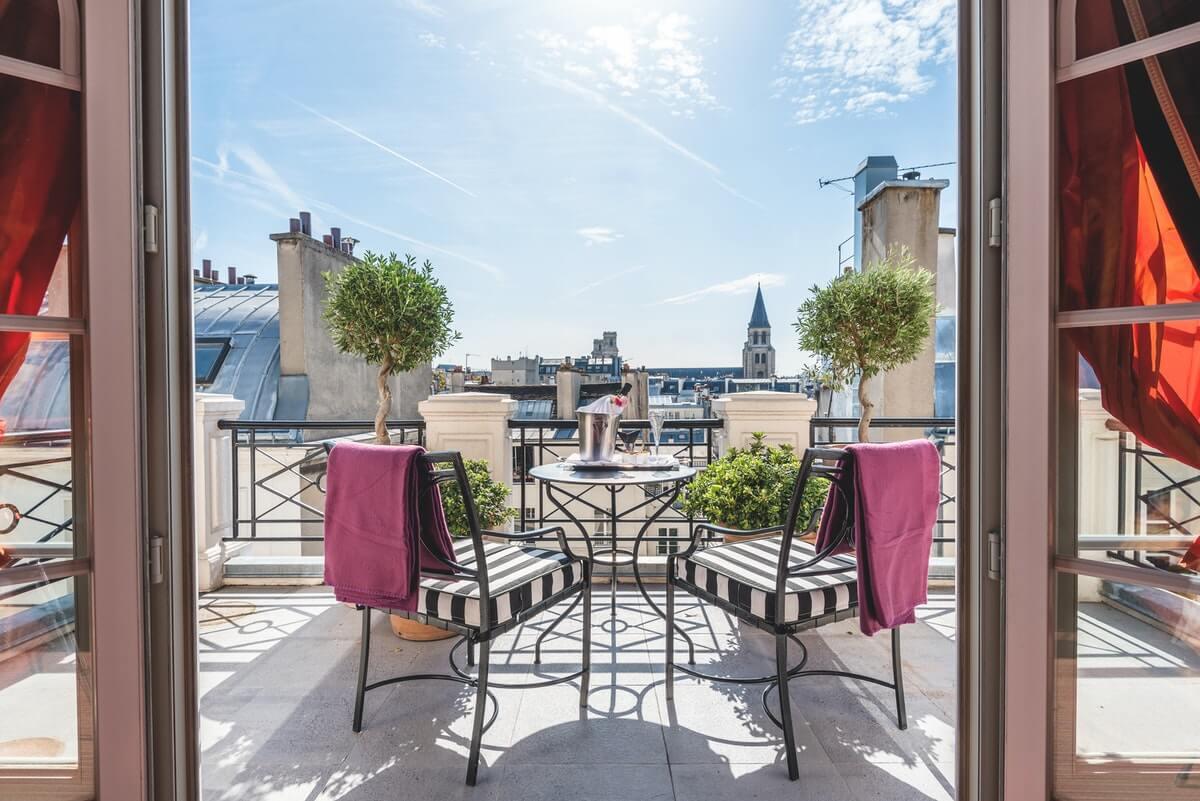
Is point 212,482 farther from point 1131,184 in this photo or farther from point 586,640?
point 1131,184

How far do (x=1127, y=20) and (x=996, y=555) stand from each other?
2.96ft

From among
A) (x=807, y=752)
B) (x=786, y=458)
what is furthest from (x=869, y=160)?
(x=807, y=752)

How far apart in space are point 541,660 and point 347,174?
20.0 feet

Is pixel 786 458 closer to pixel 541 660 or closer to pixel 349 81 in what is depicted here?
pixel 541 660

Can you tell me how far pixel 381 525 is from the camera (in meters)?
1.62

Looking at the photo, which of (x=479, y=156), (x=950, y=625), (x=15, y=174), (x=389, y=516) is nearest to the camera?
(x=15, y=174)

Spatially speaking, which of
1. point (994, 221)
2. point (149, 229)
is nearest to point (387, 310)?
point (149, 229)

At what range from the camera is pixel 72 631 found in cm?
92

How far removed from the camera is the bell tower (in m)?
31.1

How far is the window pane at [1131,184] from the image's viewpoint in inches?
33.0

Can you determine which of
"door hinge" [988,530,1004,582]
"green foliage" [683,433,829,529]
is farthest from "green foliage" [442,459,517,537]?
"door hinge" [988,530,1004,582]

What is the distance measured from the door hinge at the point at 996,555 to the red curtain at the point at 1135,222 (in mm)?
242

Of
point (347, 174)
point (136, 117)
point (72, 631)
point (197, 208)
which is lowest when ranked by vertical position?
point (72, 631)

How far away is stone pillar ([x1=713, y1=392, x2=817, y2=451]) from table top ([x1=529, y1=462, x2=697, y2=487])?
3.18 feet
